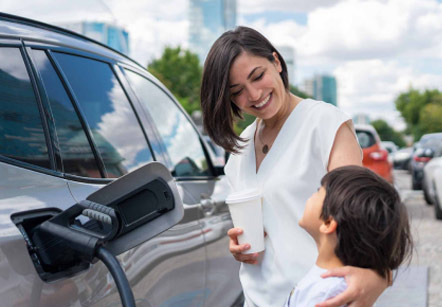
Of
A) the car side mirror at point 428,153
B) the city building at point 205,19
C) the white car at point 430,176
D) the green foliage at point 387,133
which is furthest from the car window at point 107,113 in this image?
the city building at point 205,19

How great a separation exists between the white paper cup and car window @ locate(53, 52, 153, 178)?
495mm

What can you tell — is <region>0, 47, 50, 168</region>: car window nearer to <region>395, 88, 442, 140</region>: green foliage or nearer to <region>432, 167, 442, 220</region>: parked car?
<region>432, 167, 442, 220</region>: parked car

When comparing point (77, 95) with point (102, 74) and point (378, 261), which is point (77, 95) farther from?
point (378, 261)

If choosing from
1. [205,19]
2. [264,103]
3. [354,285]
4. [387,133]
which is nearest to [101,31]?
[264,103]

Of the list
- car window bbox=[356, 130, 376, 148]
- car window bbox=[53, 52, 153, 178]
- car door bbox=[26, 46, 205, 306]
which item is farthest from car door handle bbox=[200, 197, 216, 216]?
car window bbox=[356, 130, 376, 148]

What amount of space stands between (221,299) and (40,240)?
68.3 inches

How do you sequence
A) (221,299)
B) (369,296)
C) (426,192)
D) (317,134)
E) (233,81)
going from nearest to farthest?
(369,296)
(317,134)
(233,81)
(221,299)
(426,192)

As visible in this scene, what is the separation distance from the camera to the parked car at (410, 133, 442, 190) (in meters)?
13.9

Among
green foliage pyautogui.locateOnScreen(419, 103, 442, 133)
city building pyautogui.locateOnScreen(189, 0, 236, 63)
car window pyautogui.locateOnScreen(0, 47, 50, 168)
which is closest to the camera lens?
car window pyautogui.locateOnScreen(0, 47, 50, 168)

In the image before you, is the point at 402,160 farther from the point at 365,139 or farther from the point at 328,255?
the point at 328,255

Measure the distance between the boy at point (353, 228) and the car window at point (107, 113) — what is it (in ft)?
2.85

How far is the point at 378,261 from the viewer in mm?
1602

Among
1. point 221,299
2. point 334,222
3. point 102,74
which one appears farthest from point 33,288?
point 221,299

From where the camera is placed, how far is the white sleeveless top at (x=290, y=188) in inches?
77.6
